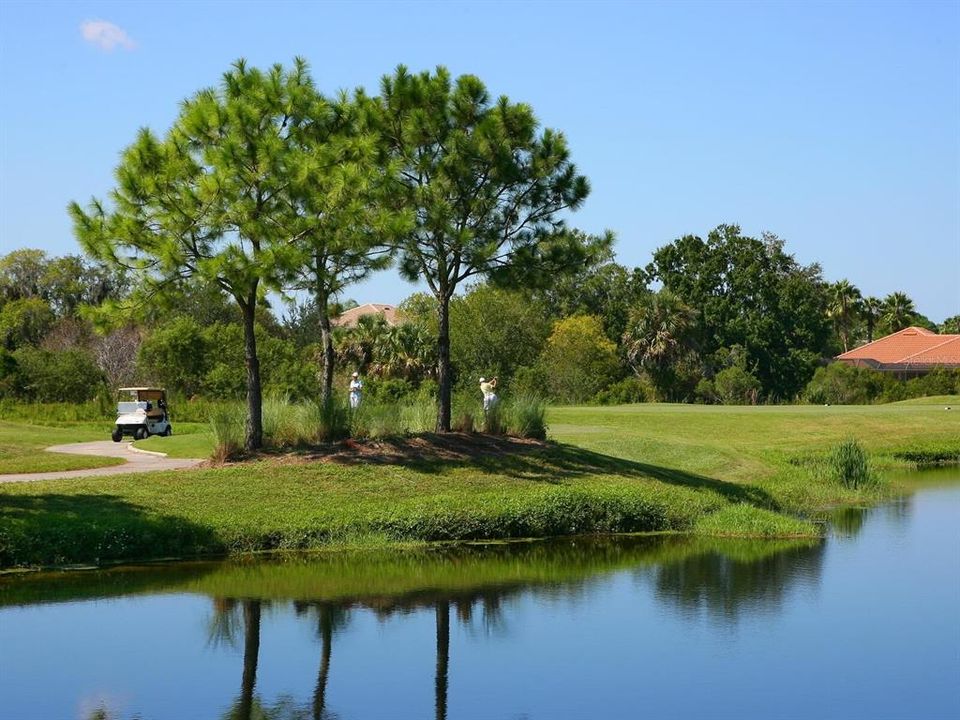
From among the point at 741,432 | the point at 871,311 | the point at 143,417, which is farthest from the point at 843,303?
the point at 143,417

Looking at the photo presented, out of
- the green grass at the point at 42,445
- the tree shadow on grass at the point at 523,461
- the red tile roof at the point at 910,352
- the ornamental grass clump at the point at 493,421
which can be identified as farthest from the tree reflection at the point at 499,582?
the red tile roof at the point at 910,352

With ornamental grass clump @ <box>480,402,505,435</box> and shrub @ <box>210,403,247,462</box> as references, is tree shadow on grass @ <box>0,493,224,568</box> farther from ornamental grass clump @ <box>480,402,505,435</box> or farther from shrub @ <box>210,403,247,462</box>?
ornamental grass clump @ <box>480,402,505,435</box>

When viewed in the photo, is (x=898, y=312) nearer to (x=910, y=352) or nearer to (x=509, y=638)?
(x=910, y=352)

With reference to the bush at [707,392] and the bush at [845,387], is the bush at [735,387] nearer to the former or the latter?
the bush at [707,392]

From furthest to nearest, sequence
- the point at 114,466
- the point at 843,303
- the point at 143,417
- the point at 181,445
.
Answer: the point at 843,303, the point at 143,417, the point at 181,445, the point at 114,466

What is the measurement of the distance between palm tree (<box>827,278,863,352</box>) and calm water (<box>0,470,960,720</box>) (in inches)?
3338

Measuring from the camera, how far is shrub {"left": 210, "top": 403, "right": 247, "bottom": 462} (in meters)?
27.1

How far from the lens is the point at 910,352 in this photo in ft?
299

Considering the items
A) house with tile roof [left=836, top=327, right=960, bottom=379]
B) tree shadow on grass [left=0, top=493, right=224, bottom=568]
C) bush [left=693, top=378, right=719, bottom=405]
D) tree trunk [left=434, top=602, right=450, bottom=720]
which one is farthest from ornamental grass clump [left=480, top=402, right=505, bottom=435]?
house with tile roof [left=836, top=327, right=960, bottom=379]

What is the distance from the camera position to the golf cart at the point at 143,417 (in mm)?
37844

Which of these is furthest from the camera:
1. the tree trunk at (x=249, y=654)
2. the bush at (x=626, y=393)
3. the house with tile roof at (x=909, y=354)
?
the house with tile roof at (x=909, y=354)

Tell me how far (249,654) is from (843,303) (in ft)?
316

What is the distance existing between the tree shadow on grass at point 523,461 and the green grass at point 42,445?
6558 mm

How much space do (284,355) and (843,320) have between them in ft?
210
